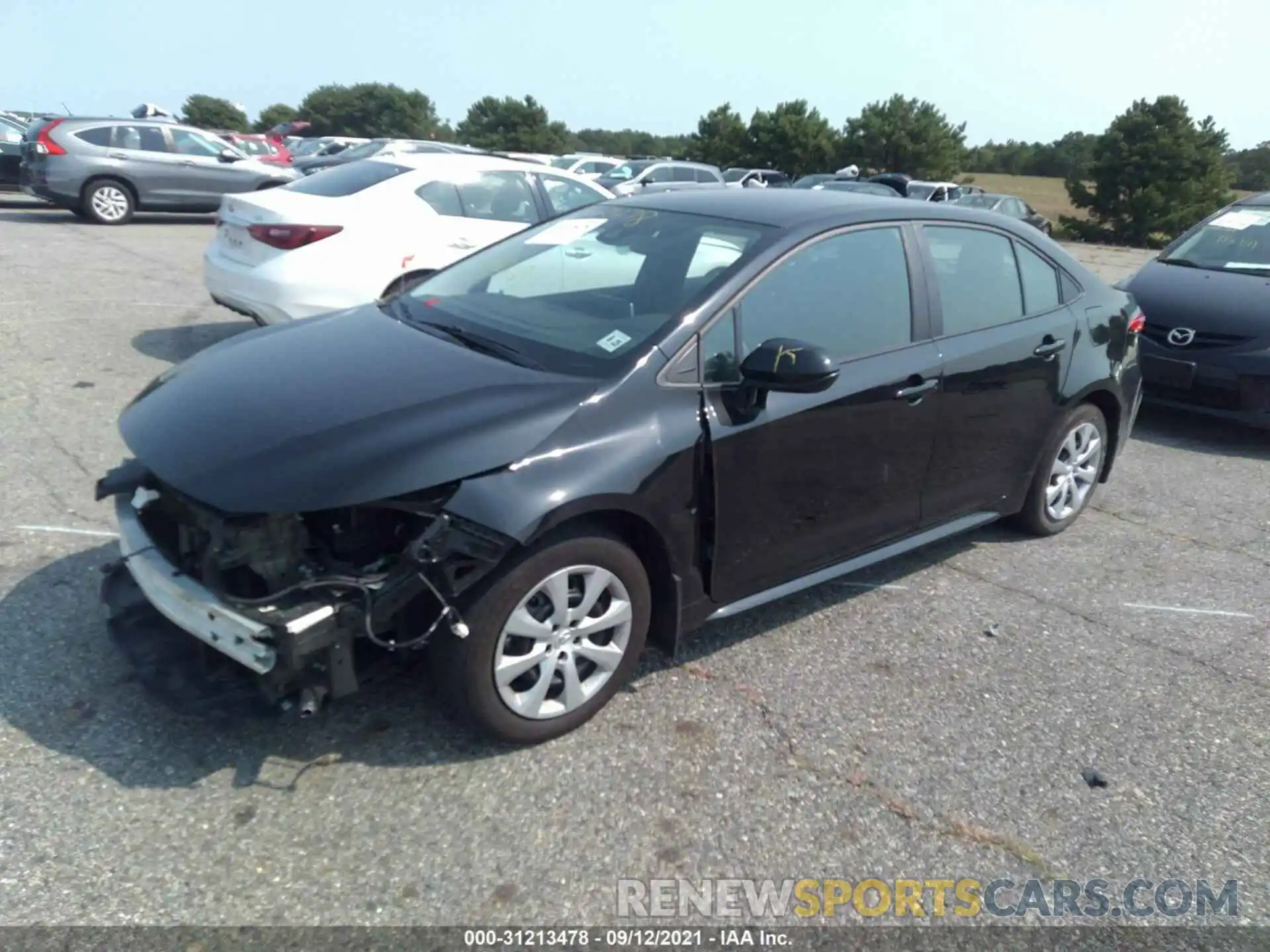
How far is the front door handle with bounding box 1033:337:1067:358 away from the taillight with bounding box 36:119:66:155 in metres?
14.4

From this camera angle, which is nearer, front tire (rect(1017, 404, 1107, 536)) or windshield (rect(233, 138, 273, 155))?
front tire (rect(1017, 404, 1107, 536))

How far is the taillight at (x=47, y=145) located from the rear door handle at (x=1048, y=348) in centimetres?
1437

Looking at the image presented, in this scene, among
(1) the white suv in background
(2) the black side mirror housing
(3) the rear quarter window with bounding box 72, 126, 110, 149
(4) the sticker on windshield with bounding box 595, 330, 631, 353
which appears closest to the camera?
(2) the black side mirror housing

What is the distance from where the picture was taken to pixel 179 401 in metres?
3.40

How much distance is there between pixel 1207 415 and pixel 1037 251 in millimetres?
3209

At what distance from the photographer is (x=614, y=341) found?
354 cm

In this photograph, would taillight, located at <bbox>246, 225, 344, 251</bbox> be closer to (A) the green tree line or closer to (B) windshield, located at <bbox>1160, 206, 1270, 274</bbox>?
(B) windshield, located at <bbox>1160, 206, 1270, 274</bbox>

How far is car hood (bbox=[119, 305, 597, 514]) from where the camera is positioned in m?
2.88

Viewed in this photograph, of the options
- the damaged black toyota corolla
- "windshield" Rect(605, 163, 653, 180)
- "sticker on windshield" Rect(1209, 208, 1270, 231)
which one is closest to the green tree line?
"windshield" Rect(605, 163, 653, 180)

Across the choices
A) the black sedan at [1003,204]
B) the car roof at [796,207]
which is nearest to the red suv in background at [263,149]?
the black sedan at [1003,204]

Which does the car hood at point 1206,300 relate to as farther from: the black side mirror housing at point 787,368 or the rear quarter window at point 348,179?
the rear quarter window at point 348,179

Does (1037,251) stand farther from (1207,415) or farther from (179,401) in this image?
(179,401)

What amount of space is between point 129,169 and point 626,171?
38.6ft

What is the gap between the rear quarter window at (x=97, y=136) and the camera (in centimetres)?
1463
